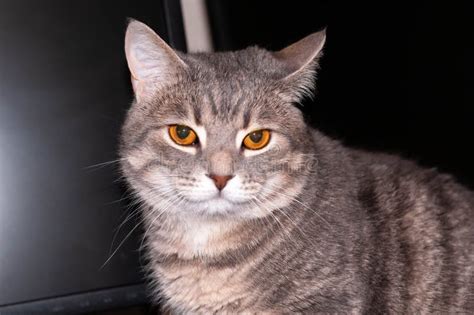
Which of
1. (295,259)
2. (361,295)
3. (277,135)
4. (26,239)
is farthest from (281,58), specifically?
(26,239)

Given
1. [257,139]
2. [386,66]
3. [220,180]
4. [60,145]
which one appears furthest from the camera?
[386,66]

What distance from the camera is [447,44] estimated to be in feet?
6.63

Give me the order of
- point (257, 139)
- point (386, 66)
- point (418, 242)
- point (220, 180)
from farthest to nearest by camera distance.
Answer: point (386, 66)
point (418, 242)
point (257, 139)
point (220, 180)

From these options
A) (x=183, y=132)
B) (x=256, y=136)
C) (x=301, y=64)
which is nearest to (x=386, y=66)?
(x=301, y=64)

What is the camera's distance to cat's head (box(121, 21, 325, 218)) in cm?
152

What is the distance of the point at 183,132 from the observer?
157 centimetres

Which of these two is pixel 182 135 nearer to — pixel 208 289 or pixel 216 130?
pixel 216 130

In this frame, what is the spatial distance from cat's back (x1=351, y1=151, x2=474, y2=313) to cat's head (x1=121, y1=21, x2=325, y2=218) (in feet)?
0.82

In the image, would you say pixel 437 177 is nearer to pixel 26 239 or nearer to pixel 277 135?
pixel 277 135

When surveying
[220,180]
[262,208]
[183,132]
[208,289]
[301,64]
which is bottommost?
[208,289]

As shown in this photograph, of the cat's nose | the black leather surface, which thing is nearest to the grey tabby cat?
the cat's nose

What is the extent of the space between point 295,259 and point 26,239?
0.89 metres

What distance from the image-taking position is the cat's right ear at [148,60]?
1.56 m

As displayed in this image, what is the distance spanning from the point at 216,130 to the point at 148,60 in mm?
261
